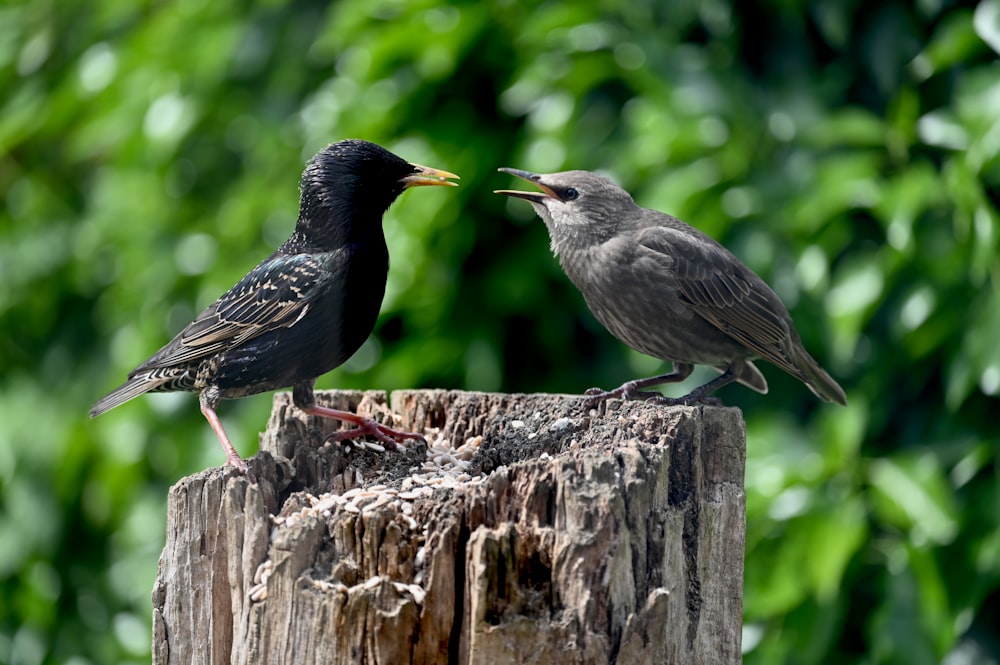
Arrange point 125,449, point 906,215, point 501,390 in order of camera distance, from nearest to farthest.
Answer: point 906,215, point 501,390, point 125,449

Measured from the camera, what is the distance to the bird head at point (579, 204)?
3.75m

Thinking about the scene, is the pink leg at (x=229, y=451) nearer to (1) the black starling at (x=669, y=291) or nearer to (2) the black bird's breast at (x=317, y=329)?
(2) the black bird's breast at (x=317, y=329)

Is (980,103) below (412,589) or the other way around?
the other way around

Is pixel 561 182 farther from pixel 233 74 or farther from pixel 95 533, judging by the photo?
pixel 95 533

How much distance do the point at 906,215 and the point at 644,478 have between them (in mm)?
1742

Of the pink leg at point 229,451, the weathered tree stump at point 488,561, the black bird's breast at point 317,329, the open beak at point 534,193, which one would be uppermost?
the open beak at point 534,193

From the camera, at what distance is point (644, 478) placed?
2.33 meters

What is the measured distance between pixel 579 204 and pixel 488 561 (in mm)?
1796

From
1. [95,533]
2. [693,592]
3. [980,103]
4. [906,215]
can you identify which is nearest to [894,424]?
[906,215]

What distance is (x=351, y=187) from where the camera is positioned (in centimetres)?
326

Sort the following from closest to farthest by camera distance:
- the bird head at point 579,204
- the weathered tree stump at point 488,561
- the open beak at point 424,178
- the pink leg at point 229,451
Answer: the weathered tree stump at point 488,561 → the pink leg at point 229,451 → the open beak at point 424,178 → the bird head at point 579,204

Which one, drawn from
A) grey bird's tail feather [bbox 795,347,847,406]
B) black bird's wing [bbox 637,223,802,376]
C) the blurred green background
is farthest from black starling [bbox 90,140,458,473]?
grey bird's tail feather [bbox 795,347,847,406]

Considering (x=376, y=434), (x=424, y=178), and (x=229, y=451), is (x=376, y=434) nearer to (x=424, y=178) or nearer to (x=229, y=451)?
(x=229, y=451)

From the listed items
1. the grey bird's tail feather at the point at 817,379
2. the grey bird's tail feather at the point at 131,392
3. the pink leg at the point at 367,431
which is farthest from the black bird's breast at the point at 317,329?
the grey bird's tail feather at the point at 817,379
